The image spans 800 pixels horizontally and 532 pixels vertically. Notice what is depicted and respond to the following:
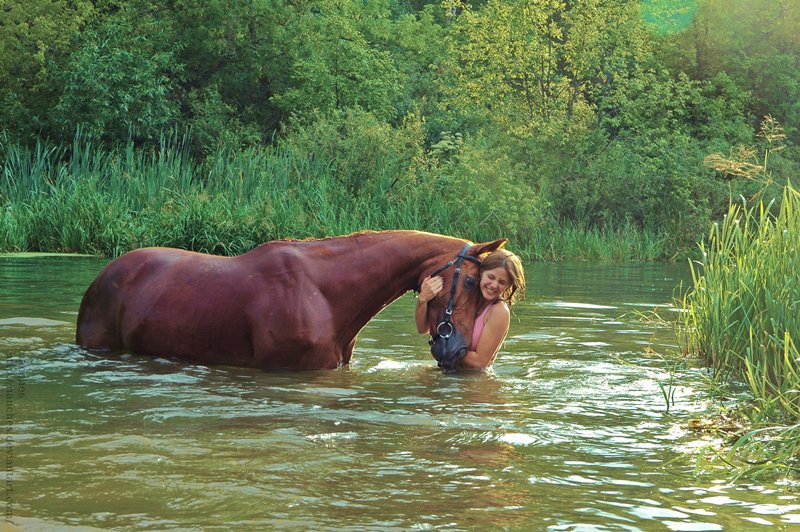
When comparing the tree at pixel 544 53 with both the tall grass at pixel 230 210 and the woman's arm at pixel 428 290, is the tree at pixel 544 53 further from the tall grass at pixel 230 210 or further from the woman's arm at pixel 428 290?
the woman's arm at pixel 428 290

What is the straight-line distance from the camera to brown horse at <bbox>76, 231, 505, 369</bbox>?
768cm

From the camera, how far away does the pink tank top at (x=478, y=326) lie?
7656 mm

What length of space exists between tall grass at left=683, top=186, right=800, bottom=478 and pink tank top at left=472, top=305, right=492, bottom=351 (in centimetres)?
157

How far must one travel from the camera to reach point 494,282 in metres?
7.45

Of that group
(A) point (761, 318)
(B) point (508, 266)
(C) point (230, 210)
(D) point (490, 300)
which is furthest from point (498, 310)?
(C) point (230, 210)

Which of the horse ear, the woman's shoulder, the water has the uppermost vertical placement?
the horse ear

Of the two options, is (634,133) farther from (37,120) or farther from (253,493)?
(253,493)

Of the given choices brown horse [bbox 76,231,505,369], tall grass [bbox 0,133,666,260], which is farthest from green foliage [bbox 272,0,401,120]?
brown horse [bbox 76,231,505,369]

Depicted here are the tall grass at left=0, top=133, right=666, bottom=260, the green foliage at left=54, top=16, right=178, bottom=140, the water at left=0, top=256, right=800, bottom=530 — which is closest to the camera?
the water at left=0, top=256, right=800, bottom=530

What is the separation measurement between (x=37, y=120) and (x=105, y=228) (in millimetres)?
14883

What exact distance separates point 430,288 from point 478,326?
520 millimetres

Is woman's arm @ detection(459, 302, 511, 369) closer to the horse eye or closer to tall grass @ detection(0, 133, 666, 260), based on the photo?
the horse eye

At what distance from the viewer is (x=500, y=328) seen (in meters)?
7.74

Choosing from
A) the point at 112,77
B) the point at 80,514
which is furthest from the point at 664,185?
the point at 80,514
